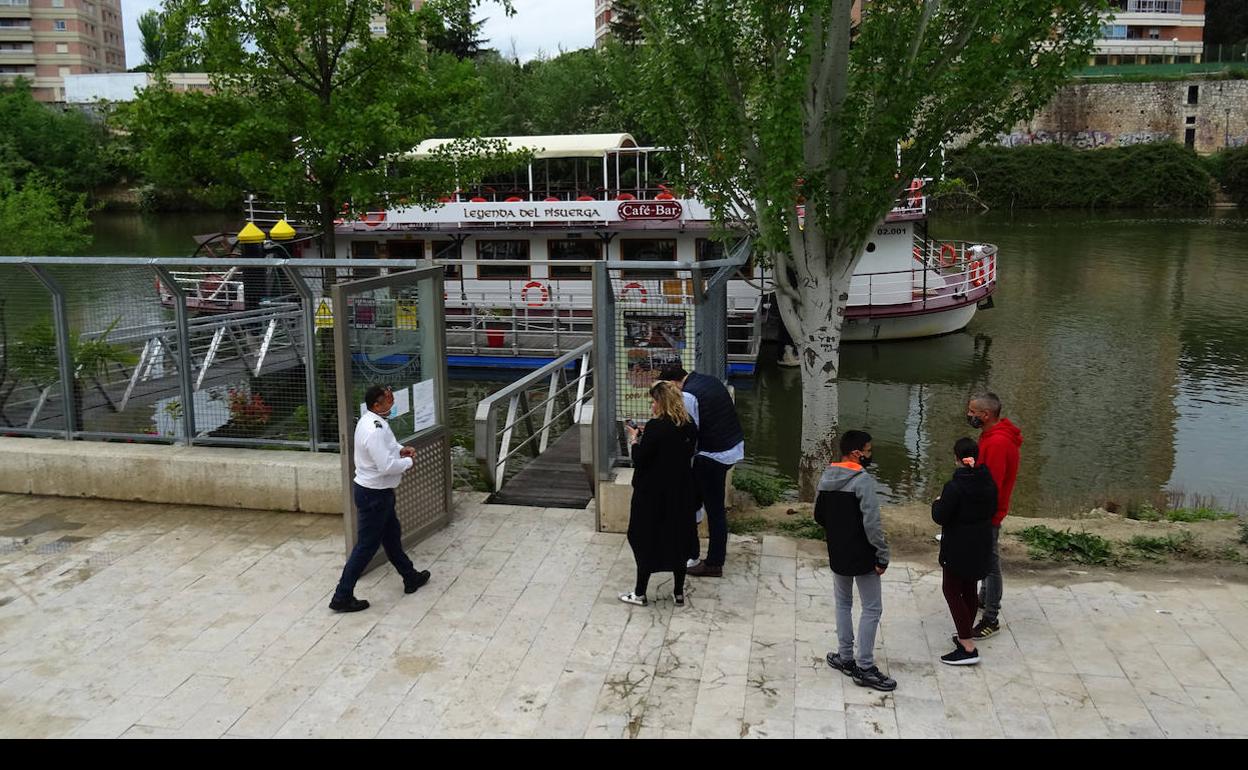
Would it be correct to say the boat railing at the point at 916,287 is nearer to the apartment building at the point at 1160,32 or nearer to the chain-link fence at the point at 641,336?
the chain-link fence at the point at 641,336

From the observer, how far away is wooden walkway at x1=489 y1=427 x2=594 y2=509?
9.30 metres

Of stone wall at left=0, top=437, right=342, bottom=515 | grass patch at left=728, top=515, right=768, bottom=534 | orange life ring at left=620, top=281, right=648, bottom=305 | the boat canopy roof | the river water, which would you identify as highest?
the boat canopy roof

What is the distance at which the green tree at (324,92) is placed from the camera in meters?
14.0

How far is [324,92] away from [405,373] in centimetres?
861

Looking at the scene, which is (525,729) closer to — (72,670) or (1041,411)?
(72,670)

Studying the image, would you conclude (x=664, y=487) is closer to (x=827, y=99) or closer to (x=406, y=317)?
(x=406, y=317)

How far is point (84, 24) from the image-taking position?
10181 cm

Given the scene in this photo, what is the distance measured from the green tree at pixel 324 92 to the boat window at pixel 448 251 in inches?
Result: 388

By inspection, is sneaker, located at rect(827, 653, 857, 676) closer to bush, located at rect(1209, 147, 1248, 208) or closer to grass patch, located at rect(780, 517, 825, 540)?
grass patch, located at rect(780, 517, 825, 540)

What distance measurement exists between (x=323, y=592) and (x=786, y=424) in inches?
505

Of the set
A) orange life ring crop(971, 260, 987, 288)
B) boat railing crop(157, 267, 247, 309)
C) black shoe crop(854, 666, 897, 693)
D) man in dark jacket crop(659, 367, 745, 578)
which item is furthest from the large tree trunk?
orange life ring crop(971, 260, 987, 288)

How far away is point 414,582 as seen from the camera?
7070mm

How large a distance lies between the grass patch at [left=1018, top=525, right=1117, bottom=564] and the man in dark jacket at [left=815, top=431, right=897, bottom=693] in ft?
8.11

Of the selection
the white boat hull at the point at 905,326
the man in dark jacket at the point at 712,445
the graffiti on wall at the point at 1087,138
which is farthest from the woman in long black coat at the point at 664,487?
the graffiti on wall at the point at 1087,138
